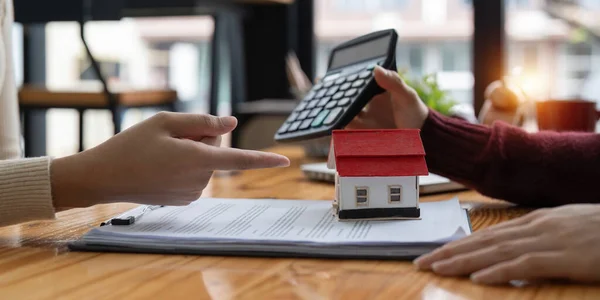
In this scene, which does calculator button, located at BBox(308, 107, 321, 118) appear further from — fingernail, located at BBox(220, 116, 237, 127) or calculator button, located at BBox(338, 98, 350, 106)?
fingernail, located at BBox(220, 116, 237, 127)

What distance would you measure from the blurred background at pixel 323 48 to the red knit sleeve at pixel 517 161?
597mm

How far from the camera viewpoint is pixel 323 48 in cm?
289

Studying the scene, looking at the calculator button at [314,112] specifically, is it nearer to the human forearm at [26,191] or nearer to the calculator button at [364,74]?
the calculator button at [364,74]

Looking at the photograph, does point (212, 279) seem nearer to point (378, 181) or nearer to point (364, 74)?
point (378, 181)

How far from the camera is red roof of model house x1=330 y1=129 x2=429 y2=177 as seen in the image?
70 cm

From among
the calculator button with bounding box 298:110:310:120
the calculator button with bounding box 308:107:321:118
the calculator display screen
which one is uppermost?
the calculator display screen

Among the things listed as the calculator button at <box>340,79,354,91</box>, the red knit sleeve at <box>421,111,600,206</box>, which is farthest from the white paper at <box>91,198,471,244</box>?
the calculator button at <box>340,79,354,91</box>

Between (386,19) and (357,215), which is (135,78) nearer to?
(386,19)

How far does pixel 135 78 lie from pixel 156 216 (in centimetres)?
325

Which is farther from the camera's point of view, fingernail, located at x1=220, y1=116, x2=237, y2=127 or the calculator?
the calculator

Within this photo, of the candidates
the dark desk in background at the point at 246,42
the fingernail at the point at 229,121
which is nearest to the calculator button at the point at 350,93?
the fingernail at the point at 229,121

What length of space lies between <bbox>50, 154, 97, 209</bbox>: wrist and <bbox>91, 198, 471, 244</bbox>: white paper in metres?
0.03

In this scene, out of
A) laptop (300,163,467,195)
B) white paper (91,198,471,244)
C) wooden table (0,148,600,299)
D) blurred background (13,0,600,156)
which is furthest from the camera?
blurred background (13,0,600,156)

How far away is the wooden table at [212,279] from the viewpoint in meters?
0.50
